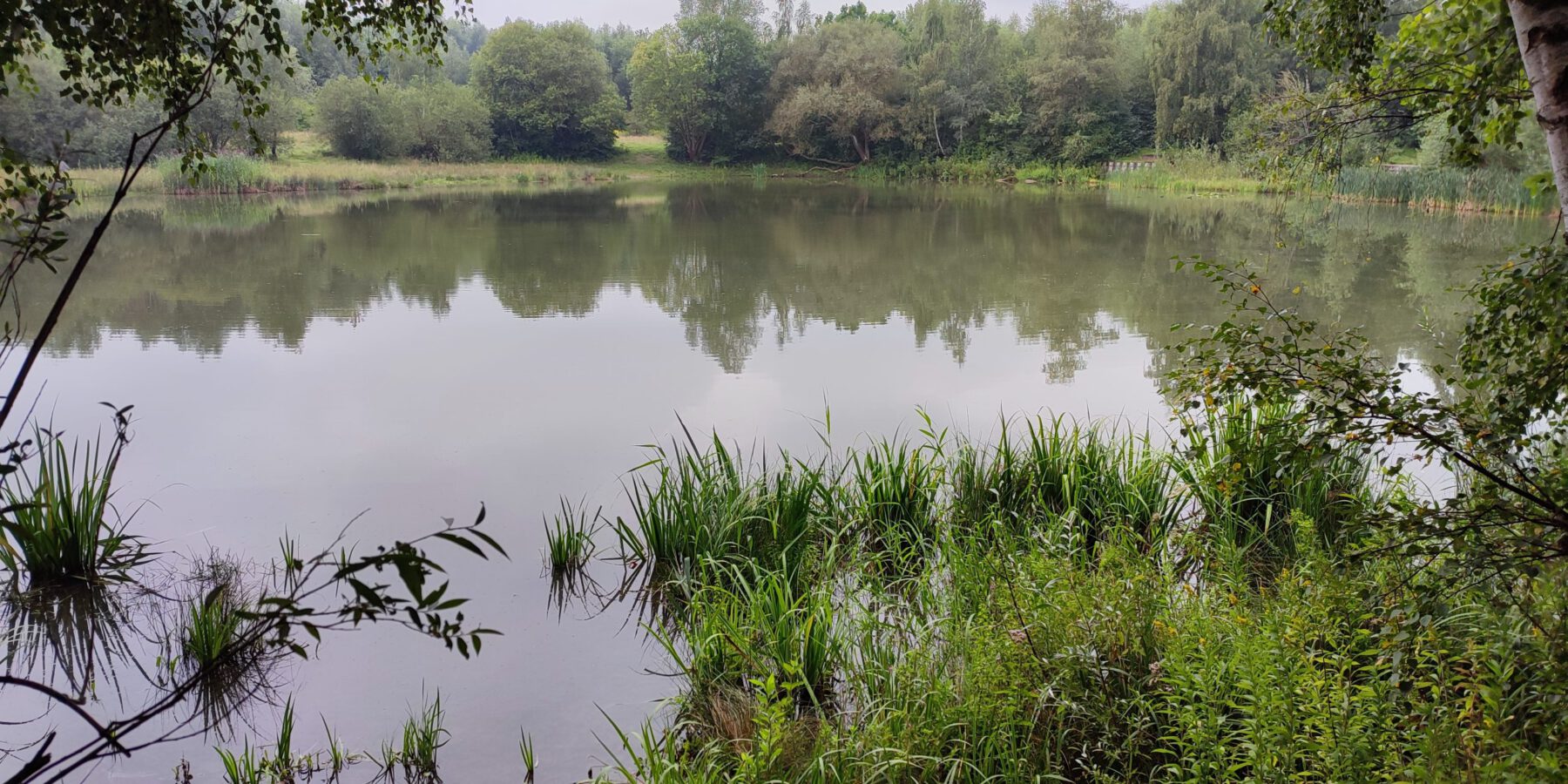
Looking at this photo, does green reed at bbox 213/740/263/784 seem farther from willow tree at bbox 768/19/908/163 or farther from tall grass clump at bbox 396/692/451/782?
willow tree at bbox 768/19/908/163

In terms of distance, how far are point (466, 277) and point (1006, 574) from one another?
11.8 metres

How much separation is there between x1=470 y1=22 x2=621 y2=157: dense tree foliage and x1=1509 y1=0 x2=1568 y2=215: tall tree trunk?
4431cm

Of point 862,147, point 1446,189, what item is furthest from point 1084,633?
point 862,147

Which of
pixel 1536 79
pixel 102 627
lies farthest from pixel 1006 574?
pixel 102 627

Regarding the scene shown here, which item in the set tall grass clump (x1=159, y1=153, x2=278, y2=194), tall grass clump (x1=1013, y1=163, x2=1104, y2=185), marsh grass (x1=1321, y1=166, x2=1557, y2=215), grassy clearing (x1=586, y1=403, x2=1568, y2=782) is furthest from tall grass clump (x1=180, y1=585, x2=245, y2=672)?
tall grass clump (x1=1013, y1=163, x2=1104, y2=185)

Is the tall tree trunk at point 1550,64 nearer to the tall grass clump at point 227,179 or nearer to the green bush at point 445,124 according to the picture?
the tall grass clump at point 227,179

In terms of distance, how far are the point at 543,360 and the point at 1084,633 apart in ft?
22.1

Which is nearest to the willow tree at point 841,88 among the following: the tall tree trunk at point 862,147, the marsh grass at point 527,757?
the tall tree trunk at point 862,147

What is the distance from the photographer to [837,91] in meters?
40.6

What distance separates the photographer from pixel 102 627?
13.3 feet

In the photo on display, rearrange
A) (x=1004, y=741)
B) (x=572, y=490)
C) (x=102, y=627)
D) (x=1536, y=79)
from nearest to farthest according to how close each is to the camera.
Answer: (x=1536, y=79) < (x=1004, y=741) < (x=102, y=627) < (x=572, y=490)

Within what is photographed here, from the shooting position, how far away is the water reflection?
1048cm

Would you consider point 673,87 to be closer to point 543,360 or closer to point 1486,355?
point 543,360

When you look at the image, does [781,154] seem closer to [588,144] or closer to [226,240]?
[588,144]
